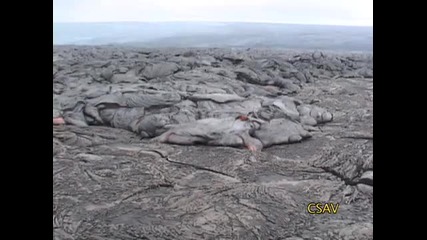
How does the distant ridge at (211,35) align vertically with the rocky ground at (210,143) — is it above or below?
above

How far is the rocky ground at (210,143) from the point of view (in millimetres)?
1251

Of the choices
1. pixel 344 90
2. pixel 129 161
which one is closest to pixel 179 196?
pixel 129 161

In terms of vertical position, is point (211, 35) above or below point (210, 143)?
above

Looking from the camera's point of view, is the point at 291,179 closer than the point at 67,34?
Yes

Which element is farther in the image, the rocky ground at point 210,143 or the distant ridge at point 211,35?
the distant ridge at point 211,35

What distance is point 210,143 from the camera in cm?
143

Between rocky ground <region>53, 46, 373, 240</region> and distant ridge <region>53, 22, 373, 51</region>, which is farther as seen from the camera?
distant ridge <region>53, 22, 373, 51</region>

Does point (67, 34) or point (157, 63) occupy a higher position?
point (67, 34)

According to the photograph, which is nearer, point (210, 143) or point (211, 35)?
point (210, 143)

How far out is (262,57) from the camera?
5.71ft

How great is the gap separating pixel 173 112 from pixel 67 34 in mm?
582

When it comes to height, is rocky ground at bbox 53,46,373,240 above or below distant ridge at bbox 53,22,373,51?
below

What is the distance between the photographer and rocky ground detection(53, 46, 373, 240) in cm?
125
